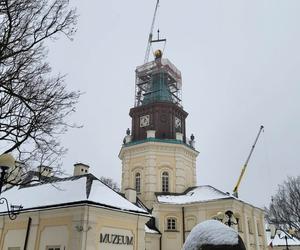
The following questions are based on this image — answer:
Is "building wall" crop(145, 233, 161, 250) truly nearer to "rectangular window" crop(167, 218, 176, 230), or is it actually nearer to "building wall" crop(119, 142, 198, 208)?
"rectangular window" crop(167, 218, 176, 230)

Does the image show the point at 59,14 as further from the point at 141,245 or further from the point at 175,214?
the point at 175,214

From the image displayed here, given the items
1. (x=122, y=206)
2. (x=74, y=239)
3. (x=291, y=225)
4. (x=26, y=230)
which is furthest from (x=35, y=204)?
(x=291, y=225)

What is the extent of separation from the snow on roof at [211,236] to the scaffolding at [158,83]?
33.6m

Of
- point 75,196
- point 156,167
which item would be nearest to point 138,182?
point 156,167

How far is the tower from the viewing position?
3444 cm

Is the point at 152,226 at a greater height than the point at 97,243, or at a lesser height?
greater

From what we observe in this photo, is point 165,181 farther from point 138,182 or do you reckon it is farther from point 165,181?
point 138,182

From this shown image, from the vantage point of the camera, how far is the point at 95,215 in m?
18.4

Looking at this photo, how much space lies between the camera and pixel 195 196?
31.7 meters

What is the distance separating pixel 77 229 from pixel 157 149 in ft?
59.9

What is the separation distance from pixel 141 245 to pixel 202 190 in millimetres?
13329

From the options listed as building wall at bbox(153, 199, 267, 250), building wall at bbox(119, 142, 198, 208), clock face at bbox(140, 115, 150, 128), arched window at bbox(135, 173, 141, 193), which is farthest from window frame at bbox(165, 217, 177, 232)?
clock face at bbox(140, 115, 150, 128)

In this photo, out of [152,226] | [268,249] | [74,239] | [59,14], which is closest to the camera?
[59,14]

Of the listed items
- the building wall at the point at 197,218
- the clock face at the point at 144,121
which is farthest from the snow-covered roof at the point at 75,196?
the clock face at the point at 144,121
